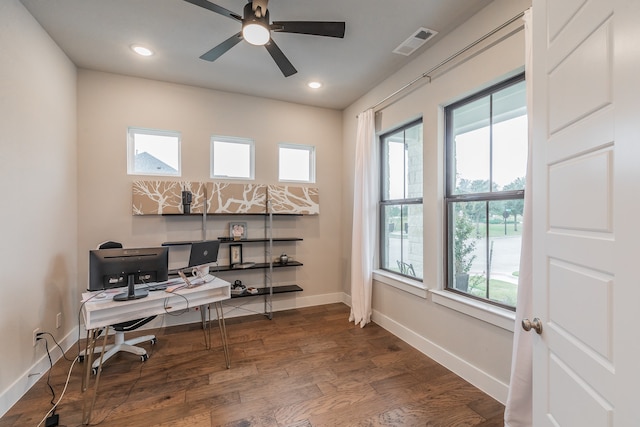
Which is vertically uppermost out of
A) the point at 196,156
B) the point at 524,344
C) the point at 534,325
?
the point at 196,156

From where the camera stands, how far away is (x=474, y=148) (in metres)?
2.44

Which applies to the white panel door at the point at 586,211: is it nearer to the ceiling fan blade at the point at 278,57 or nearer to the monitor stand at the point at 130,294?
Answer: the ceiling fan blade at the point at 278,57

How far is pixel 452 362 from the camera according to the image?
243 cm

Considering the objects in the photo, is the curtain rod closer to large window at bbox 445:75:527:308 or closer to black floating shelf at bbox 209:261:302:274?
large window at bbox 445:75:527:308

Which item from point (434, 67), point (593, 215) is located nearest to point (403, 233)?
point (434, 67)

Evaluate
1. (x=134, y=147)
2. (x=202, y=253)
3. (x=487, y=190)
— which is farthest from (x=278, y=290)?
(x=487, y=190)

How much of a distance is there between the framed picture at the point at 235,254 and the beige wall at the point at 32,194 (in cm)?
164

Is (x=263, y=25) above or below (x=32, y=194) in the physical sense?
above

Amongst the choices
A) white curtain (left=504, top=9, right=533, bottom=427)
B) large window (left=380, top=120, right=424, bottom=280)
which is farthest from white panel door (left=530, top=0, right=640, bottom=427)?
large window (left=380, top=120, right=424, bottom=280)

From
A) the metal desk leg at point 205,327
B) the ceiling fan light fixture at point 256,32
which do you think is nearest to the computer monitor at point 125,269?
the metal desk leg at point 205,327

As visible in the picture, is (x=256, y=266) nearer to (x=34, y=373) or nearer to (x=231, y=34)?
(x=34, y=373)

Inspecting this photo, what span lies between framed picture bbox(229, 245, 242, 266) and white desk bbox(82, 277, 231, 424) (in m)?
1.08

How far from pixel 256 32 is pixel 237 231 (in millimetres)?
2400

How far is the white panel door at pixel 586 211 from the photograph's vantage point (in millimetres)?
707
